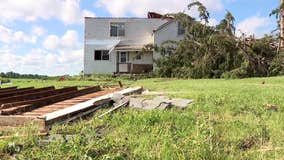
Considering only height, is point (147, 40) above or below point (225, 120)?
above

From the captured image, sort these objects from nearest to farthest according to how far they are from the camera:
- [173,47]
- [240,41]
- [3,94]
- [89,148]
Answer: [89,148] < [3,94] < [240,41] < [173,47]

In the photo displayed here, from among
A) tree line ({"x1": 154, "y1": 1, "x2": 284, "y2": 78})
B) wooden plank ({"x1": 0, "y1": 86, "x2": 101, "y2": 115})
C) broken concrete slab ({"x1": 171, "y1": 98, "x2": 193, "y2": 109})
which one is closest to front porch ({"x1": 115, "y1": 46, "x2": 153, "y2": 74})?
tree line ({"x1": 154, "y1": 1, "x2": 284, "y2": 78})

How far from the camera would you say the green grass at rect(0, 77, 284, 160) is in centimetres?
649

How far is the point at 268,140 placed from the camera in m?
7.75

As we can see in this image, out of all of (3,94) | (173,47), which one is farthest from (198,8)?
(3,94)

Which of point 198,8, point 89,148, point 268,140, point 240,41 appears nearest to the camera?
point 89,148

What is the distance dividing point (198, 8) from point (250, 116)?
1018 inches

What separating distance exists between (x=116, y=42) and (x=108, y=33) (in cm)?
104

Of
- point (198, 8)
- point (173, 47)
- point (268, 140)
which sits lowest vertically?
point (268, 140)

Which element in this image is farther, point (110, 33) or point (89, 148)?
point (110, 33)

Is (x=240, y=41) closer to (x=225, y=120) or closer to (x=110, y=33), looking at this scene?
(x=110, y=33)

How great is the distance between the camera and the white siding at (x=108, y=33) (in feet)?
146

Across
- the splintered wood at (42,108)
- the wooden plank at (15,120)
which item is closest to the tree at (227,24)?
the splintered wood at (42,108)

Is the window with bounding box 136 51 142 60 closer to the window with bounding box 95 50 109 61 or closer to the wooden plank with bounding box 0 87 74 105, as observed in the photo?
the window with bounding box 95 50 109 61
